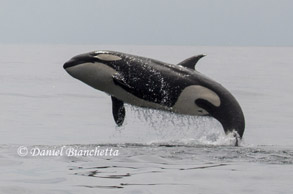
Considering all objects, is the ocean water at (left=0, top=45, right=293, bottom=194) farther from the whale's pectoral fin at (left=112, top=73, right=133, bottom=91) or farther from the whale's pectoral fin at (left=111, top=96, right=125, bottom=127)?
the whale's pectoral fin at (left=112, top=73, right=133, bottom=91)

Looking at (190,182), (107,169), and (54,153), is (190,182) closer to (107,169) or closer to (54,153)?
(107,169)

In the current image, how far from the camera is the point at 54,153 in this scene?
52.7 ft

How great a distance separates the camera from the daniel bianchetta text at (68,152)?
16.0 meters

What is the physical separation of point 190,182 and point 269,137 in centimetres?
829

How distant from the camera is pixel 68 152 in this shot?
16.3 metres

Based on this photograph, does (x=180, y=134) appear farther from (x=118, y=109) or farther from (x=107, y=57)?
(x=107, y=57)

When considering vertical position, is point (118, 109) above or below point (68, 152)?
above

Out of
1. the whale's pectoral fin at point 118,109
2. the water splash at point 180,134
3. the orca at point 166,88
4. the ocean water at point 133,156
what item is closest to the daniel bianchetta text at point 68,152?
the ocean water at point 133,156

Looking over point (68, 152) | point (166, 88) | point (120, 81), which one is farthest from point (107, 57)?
point (68, 152)

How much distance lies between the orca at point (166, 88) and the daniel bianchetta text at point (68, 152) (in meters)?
1.75

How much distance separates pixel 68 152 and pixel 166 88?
3.15 metres

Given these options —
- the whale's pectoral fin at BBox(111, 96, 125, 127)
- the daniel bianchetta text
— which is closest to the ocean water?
the daniel bianchetta text

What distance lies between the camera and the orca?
1797 centimetres

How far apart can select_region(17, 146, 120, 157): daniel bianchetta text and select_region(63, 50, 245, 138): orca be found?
1.75 m
